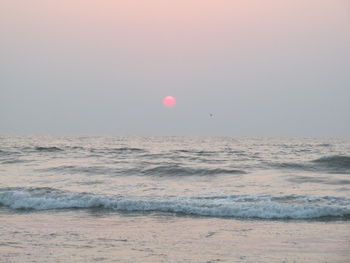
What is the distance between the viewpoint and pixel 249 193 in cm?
1540

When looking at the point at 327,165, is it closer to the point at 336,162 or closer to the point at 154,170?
the point at 336,162

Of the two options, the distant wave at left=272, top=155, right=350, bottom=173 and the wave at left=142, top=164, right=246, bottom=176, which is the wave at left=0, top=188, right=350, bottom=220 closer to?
the wave at left=142, top=164, right=246, bottom=176

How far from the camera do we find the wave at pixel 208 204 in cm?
1220

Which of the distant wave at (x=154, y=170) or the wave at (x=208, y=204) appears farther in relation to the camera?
the distant wave at (x=154, y=170)

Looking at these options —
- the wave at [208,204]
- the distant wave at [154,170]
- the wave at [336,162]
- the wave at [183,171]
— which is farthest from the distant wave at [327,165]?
the wave at [208,204]

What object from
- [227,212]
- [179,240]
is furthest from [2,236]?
[227,212]

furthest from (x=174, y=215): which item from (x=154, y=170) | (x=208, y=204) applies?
(x=154, y=170)

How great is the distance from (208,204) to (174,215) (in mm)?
1369

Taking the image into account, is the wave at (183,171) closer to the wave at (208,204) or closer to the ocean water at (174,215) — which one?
the ocean water at (174,215)

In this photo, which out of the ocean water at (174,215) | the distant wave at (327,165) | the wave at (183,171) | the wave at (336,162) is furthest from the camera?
the wave at (336,162)

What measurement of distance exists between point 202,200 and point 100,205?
329 cm

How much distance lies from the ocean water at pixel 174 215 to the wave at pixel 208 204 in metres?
0.03

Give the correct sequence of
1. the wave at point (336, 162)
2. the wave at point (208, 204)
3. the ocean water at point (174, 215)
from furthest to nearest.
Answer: the wave at point (336, 162) → the wave at point (208, 204) → the ocean water at point (174, 215)

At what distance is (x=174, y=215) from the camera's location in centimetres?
1237
